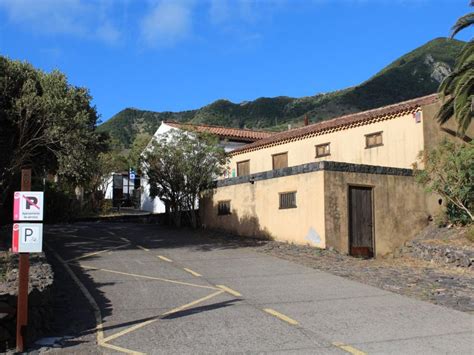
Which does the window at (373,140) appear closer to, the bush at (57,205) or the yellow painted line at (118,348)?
the yellow painted line at (118,348)

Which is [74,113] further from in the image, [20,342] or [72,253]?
[20,342]

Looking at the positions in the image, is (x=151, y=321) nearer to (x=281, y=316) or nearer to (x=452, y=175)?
(x=281, y=316)

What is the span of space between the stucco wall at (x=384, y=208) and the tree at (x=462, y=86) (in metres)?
3.02

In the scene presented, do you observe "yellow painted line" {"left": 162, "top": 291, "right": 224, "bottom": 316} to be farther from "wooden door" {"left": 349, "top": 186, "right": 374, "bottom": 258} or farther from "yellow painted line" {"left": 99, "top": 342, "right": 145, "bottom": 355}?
"wooden door" {"left": 349, "top": 186, "right": 374, "bottom": 258}

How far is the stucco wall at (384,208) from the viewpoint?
17125 millimetres

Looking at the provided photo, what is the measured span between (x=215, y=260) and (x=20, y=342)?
8615mm

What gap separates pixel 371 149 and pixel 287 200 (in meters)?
6.17

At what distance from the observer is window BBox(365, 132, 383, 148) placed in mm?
22438

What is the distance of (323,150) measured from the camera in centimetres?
2533

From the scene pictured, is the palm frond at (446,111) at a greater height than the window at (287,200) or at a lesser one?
greater

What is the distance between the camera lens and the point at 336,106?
83.1m

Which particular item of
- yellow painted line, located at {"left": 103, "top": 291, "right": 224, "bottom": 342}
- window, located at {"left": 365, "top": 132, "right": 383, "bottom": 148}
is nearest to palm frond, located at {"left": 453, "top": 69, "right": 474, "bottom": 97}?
window, located at {"left": 365, "top": 132, "right": 383, "bottom": 148}

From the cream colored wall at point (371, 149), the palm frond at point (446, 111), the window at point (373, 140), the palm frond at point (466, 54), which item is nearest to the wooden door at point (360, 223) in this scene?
the cream colored wall at point (371, 149)

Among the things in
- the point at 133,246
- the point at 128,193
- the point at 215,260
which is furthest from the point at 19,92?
the point at 128,193
